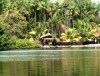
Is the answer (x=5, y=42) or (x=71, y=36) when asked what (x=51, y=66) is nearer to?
(x=5, y=42)

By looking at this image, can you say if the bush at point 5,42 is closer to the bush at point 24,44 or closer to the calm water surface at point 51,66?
the bush at point 24,44

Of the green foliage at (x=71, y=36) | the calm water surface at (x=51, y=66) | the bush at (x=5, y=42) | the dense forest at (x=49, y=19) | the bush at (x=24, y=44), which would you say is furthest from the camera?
the green foliage at (x=71, y=36)

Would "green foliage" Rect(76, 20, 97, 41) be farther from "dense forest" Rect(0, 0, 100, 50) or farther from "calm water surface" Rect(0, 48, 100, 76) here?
"calm water surface" Rect(0, 48, 100, 76)

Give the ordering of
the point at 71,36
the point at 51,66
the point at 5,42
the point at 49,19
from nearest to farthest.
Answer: the point at 51,66 < the point at 5,42 < the point at 71,36 < the point at 49,19

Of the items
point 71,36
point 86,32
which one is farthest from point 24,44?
point 86,32

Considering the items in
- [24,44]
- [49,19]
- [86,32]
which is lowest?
[24,44]

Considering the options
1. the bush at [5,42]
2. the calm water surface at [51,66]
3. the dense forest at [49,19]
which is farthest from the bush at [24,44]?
the calm water surface at [51,66]

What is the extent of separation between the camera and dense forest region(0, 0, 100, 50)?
8019 cm

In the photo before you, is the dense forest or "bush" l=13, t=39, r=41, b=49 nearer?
"bush" l=13, t=39, r=41, b=49

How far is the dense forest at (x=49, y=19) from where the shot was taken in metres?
80.2

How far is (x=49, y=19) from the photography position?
294 feet

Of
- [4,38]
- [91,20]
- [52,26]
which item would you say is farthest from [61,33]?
[4,38]

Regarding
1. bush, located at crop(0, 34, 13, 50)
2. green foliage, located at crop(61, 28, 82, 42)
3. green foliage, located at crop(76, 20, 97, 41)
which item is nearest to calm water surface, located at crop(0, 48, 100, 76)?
bush, located at crop(0, 34, 13, 50)

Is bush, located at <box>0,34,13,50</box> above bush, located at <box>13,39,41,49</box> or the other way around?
above
